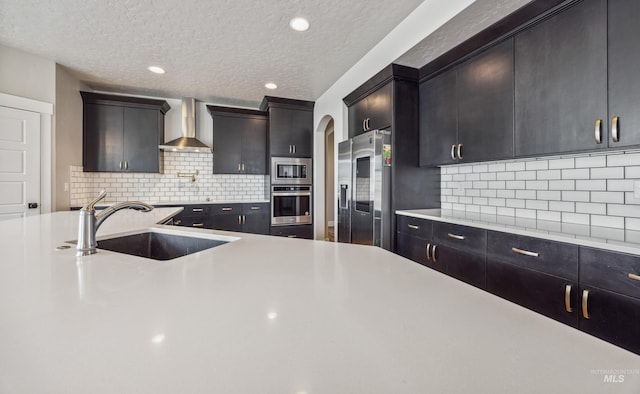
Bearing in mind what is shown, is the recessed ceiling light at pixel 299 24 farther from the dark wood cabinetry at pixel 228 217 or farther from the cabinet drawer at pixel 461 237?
the dark wood cabinetry at pixel 228 217

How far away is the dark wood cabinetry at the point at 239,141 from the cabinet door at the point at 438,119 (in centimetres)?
278

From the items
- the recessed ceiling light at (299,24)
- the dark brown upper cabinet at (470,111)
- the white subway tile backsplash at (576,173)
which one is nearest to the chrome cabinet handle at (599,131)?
the white subway tile backsplash at (576,173)

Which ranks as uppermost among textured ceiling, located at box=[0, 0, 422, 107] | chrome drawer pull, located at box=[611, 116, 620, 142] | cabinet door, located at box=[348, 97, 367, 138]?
textured ceiling, located at box=[0, 0, 422, 107]

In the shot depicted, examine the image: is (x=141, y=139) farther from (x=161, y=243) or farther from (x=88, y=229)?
(x=88, y=229)

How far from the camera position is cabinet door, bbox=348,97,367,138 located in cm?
315

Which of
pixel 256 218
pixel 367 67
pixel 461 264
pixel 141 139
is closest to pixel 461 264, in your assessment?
pixel 461 264

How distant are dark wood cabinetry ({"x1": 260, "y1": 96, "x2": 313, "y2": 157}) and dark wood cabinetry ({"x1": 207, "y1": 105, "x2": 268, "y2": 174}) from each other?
0.92 ft

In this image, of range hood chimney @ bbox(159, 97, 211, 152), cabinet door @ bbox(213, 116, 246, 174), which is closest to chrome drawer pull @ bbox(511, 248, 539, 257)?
cabinet door @ bbox(213, 116, 246, 174)

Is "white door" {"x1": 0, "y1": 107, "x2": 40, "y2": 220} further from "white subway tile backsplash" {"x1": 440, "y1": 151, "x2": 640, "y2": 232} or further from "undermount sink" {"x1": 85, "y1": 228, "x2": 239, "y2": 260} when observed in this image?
"white subway tile backsplash" {"x1": 440, "y1": 151, "x2": 640, "y2": 232}

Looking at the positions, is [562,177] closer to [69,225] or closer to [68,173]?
[69,225]

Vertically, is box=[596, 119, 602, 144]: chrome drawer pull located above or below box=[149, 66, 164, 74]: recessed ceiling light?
below

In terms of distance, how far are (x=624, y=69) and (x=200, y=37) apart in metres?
3.11

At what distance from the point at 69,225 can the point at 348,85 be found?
3164 millimetres

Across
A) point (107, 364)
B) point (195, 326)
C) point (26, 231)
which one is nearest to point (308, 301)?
point (195, 326)
